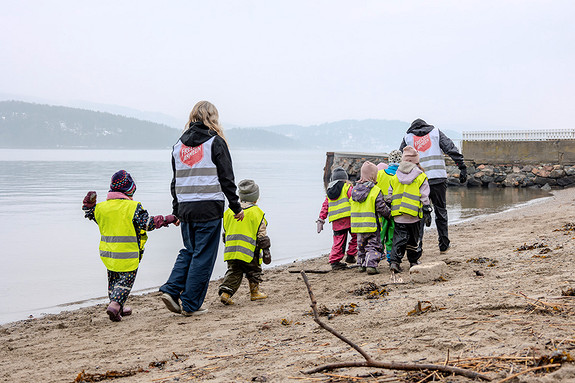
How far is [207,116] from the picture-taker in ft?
19.1

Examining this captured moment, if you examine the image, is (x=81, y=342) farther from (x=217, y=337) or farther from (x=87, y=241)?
(x=87, y=241)

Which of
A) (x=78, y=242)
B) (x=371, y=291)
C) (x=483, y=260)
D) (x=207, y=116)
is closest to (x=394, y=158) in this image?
(x=483, y=260)

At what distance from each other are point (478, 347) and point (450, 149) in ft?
17.4

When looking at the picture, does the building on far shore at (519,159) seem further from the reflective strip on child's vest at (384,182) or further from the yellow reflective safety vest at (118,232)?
the yellow reflective safety vest at (118,232)

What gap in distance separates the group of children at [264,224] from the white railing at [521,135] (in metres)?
25.0

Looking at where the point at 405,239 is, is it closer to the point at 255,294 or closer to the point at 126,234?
the point at 255,294

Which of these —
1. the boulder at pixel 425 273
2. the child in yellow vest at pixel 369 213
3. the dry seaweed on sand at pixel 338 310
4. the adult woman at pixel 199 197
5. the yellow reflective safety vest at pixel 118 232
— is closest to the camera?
the dry seaweed on sand at pixel 338 310

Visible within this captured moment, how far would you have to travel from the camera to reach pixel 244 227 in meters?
6.34

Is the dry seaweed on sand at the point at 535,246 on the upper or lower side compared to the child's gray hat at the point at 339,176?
lower

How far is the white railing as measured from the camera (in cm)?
2961

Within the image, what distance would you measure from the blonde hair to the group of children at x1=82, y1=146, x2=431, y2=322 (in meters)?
0.87

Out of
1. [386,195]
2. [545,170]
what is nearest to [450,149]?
[386,195]

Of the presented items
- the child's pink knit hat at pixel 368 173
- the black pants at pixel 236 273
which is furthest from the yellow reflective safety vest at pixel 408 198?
the black pants at pixel 236 273

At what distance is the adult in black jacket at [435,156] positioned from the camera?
8211mm
